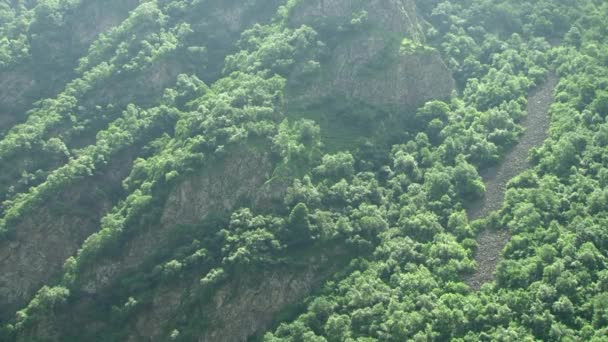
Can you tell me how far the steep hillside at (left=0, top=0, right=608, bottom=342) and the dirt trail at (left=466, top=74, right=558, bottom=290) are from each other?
20.3 inches

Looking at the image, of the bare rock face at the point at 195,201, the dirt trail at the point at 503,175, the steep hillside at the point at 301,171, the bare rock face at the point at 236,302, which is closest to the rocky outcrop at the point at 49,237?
the steep hillside at the point at 301,171

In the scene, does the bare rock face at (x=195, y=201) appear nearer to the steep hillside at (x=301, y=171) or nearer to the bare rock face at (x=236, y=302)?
the steep hillside at (x=301, y=171)

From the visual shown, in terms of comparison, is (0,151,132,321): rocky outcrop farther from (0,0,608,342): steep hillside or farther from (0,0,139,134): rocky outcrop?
(0,0,139,134): rocky outcrop

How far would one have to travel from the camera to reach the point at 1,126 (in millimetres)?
148125

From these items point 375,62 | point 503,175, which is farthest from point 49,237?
point 503,175

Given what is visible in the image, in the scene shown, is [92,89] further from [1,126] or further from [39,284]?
[39,284]

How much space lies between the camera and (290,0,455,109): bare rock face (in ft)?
495

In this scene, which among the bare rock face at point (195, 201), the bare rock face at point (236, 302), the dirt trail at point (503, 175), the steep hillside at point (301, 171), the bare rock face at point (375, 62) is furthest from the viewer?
the bare rock face at point (375, 62)

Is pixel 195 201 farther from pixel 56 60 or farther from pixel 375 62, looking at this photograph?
pixel 56 60

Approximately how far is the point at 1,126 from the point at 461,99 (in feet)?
264

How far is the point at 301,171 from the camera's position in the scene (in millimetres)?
134125

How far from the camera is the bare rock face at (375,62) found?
5940 inches

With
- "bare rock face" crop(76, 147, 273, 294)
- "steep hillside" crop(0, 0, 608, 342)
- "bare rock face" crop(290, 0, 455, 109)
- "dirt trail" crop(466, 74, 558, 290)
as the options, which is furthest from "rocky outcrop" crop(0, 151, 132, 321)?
"dirt trail" crop(466, 74, 558, 290)

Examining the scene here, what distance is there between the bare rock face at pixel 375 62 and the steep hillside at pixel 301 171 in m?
0.39
